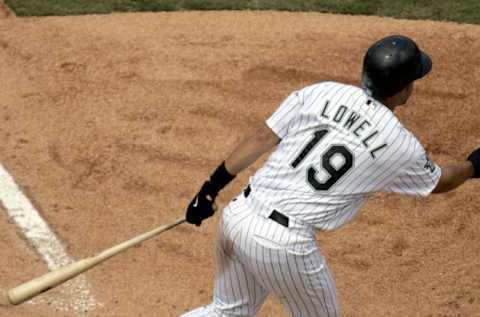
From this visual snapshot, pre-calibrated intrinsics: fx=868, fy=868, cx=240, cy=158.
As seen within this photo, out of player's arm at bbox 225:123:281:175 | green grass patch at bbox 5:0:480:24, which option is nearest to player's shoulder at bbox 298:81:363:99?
player's arm at bbox 225:123:281:175

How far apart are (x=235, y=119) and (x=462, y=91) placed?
201 centimetres

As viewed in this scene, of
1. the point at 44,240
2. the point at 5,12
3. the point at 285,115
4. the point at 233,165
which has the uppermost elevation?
the point at 285,115

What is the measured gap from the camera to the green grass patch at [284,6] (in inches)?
359

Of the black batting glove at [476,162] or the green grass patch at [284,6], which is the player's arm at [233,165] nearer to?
the black batting glove at [476,162]

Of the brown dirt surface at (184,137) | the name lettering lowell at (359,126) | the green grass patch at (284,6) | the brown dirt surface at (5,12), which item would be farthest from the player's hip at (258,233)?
the brown dirt surface at (5,12)

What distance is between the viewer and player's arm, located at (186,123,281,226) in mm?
4391

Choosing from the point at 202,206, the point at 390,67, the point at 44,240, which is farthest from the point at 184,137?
the point at 390,67

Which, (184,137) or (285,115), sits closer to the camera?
(285,115)

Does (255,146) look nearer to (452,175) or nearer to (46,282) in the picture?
(452,175)

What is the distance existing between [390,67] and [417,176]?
1.82 feet

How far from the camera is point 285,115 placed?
4.23 m

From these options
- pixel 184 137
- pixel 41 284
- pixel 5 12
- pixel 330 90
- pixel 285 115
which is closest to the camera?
pixel 330 90

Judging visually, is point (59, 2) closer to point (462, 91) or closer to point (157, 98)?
point (157, 98)

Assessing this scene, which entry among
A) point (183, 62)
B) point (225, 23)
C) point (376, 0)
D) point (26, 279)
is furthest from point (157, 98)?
point (376, 0)
